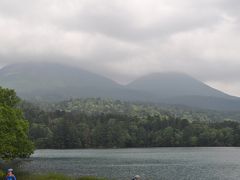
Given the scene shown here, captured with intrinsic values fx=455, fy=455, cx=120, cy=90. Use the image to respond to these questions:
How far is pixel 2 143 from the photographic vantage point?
68.2m

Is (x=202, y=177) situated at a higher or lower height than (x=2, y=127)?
lower

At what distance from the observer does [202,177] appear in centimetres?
6831

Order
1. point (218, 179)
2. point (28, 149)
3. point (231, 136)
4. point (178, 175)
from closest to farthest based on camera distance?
point (218, 179)
point (178, 175)
point (28, 149)
point (231, 136)

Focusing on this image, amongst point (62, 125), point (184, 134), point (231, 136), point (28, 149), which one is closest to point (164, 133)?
point (184, 134)

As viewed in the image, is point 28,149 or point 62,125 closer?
point 28,149

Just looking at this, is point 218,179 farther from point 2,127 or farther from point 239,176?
point 2,127

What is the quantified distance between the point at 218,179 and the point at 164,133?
134 meters

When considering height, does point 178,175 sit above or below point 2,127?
below

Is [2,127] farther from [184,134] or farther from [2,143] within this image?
[184,134]

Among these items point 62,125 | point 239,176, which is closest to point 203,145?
point 62,125

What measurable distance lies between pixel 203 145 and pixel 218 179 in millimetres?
133403

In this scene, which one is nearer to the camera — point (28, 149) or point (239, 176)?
point (239, 176)

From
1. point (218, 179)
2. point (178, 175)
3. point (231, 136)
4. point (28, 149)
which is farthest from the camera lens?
point (231, 136)

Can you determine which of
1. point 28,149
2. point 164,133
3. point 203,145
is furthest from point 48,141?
point 28,149
